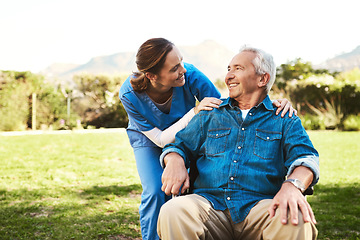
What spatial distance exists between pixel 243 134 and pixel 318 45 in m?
65.5

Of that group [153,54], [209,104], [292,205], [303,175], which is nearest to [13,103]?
[153,54]

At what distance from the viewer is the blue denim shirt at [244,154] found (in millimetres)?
2092

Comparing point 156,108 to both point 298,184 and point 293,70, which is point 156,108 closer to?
point 298,184

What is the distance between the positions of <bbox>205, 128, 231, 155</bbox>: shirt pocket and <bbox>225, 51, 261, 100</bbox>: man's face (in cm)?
23

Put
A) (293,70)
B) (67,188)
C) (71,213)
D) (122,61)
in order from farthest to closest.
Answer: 1. (122,61)
2. (293,70)
3. (67,188)
4. (71,213)

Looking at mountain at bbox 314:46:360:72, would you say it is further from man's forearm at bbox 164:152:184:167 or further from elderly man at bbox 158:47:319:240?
man's forearm at bbox 164:152:184:167

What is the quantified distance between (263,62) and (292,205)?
923mm

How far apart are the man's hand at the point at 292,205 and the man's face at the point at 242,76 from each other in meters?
0.69

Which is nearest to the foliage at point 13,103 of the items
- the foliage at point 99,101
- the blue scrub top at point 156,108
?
the foliage at point 99,101

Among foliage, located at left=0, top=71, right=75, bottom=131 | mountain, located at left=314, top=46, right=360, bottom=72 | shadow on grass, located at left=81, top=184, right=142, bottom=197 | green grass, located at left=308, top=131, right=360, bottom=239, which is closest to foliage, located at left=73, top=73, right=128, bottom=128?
foliage, located at left=0, top=71, right=75, bottom=131

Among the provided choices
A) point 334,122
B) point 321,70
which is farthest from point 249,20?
point 334,122

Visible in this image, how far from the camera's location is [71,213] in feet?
15.5

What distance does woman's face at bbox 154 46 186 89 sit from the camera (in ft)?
8.95

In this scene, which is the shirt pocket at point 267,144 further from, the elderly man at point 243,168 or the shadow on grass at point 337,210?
the shadow on grass at point 337,210
